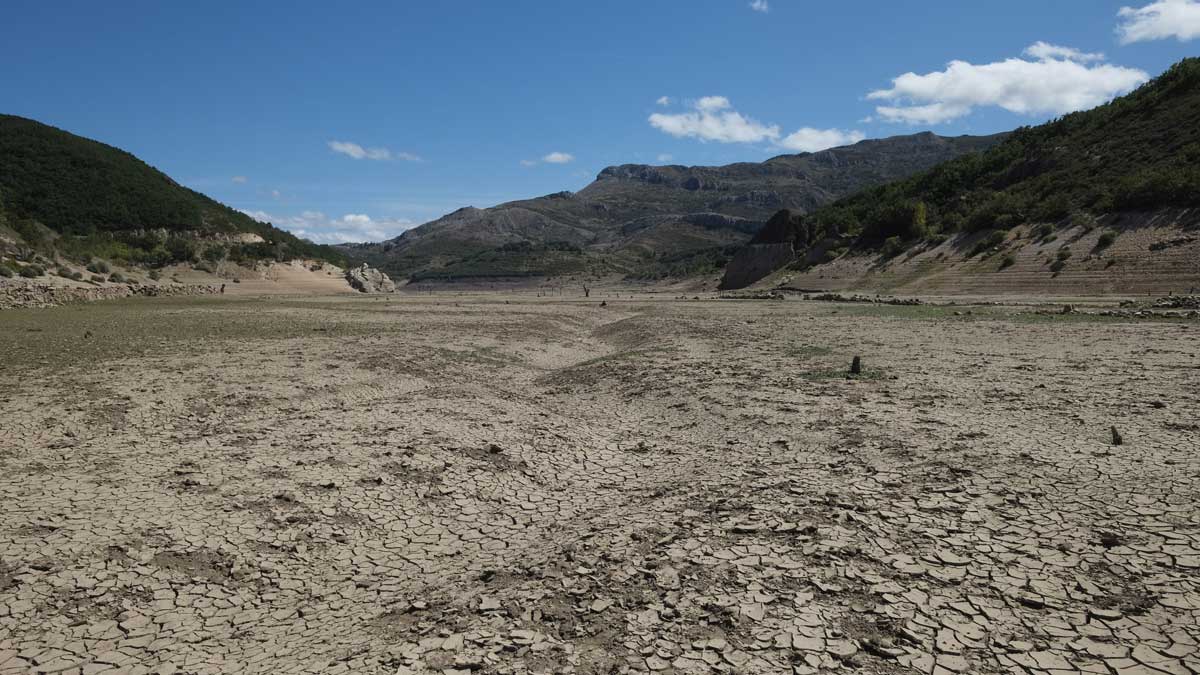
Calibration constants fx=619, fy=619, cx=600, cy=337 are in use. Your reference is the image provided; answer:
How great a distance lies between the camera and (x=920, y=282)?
130ft

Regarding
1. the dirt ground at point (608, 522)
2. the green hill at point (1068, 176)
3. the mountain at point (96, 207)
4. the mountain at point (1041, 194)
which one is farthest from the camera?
the mountain at point (96, 207)

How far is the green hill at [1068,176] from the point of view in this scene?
34.3 metres

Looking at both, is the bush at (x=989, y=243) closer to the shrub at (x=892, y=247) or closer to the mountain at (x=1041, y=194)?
the mountain at (x=1041, y=194)

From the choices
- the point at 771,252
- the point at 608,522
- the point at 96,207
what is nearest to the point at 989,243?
the point at 771,252

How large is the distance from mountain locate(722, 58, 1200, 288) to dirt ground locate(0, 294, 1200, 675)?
26997 mm

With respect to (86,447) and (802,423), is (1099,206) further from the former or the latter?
(86,447)

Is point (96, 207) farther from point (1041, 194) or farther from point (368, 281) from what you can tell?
point (1041, 194)

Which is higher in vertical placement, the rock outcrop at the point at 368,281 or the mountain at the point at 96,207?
the mountain at the point at 96,207

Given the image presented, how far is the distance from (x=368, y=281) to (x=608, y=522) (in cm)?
7950

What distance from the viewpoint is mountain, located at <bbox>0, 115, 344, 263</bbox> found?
6062 cm

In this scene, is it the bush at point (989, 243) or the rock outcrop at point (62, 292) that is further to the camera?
the bush at point (989, 243)

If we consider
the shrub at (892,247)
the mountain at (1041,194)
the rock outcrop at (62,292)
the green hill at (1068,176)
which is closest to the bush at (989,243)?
the mountain at (1041,194)

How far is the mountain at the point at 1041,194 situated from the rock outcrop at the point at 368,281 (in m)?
44.4

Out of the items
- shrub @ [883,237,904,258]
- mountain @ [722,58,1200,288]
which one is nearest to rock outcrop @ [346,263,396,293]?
mountain @ [722,58,1200,288]
